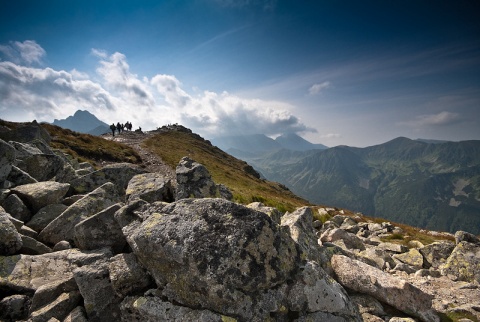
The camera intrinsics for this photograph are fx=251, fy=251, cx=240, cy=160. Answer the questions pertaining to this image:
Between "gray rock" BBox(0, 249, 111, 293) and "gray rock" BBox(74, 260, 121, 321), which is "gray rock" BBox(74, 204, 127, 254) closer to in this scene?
"gray rock" BBox(0, 249, 111, 293)

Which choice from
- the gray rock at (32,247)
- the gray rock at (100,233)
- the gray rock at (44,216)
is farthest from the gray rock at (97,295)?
the gray rock at (44,216)

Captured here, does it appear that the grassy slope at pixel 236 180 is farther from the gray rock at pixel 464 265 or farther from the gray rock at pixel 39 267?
the gray rock at pixel 39 267

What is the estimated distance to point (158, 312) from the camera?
7.11 m

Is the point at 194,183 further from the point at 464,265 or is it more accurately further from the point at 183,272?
the point at 464,265

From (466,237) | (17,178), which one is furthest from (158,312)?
(466,237)

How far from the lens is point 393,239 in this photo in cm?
2939

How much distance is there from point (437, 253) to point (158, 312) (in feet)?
68.4

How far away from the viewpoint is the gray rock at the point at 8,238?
355 inches

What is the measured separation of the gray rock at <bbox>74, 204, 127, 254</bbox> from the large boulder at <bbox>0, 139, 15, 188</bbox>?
7.71 metres

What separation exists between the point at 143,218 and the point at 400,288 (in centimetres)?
1041

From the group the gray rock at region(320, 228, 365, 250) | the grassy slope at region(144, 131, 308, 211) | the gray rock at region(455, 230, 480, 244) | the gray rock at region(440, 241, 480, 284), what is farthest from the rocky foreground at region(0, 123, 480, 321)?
the grassy slope at region(144, 131, 308, 211)

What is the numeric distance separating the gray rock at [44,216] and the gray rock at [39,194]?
488 millimetres

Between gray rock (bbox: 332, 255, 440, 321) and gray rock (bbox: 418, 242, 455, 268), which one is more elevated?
gray rock (bbox: 332, 255, 440, 321)

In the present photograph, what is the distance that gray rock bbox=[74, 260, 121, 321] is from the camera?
7609mm
